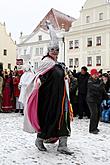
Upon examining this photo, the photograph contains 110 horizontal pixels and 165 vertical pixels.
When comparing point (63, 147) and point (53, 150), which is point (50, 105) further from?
point (53, 150)

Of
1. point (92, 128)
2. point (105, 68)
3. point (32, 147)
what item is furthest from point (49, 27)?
point (105, 68)

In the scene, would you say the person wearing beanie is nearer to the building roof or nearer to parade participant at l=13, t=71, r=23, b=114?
parade participant at l=13, t=71, r=23, b=114

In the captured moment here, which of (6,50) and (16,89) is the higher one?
(6,50)

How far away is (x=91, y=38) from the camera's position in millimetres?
44438

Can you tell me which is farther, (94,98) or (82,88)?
(82,88)

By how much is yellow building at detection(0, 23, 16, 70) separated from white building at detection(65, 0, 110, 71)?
809cm

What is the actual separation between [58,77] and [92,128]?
2.79m

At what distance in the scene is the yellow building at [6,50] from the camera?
47.9 meters

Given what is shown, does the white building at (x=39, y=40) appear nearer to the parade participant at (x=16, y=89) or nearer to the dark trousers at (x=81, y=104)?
the parade participant at (x=16, y=89)

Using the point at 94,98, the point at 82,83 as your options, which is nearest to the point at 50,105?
the point at 94,98

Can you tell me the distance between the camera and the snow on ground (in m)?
5.20

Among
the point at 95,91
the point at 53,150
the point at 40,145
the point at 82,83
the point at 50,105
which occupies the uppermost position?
the point at 82,83

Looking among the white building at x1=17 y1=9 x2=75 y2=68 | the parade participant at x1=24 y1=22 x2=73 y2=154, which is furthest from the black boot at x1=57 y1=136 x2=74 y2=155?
the white building at x1=17 y1=9 x2=75 y2=68

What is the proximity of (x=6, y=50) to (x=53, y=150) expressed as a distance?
43.5m
